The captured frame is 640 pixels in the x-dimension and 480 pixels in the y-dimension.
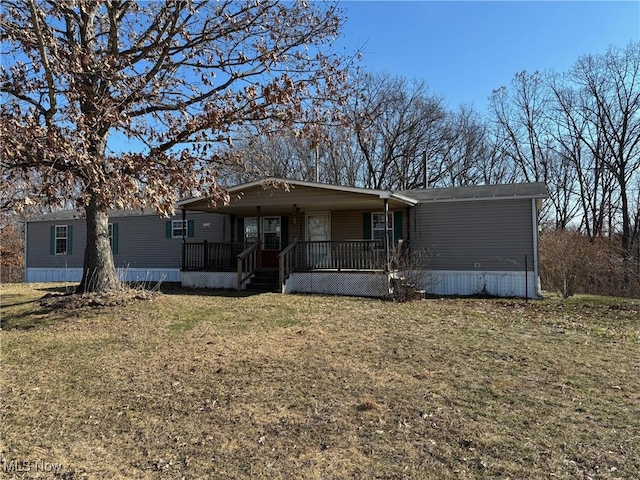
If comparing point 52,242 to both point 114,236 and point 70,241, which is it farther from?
point 114,236

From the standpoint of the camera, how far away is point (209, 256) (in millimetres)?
15320

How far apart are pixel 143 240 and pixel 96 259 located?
30.0ft

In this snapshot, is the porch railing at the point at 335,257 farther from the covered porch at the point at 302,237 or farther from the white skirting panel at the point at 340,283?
the white skirting panel at the point at 340,283

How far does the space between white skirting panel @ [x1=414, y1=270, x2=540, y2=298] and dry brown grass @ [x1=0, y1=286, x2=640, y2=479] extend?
4.80 metres

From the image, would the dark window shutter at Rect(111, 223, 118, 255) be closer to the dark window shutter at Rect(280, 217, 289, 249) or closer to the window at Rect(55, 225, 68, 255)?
the window at Rect(55, 225, 68, 255)

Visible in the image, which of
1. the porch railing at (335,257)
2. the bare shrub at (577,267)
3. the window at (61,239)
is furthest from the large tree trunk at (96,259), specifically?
the bare shrub at (577,267)

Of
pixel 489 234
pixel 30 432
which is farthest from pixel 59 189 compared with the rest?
pixel 489 234

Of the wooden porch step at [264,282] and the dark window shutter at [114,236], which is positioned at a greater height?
the dark window shutter at [114,236]

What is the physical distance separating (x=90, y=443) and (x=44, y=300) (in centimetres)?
723

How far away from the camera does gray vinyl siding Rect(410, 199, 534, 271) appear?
44.0 ft

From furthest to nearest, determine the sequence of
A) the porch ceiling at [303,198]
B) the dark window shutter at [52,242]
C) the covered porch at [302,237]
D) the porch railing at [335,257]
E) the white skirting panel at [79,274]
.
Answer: the dark window shutter at [52,242] < the white skirting panel at [79,274] < the porch railing at [335,257] < the covered porch at [302,237] < the porch ceiling at [303,198]

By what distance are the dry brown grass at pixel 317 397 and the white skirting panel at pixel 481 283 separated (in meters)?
4.80

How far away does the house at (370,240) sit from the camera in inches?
505

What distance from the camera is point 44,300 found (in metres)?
9.65
